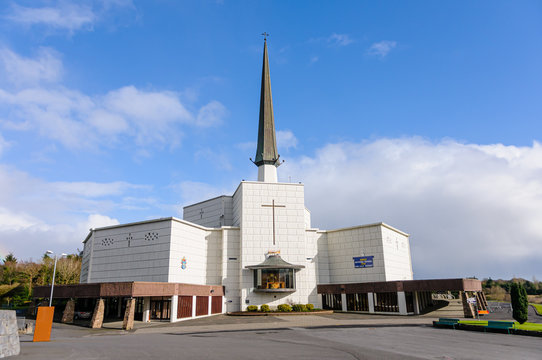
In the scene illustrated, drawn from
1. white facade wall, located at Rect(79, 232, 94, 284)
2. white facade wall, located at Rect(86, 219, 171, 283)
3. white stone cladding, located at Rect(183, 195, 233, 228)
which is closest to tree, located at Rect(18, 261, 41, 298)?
white facade wall, located at Rect(79, 232, 94, 284)

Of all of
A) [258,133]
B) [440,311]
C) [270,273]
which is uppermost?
[258,133]

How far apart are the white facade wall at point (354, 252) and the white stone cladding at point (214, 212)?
15.9 meters

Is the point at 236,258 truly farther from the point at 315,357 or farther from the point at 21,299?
the point at 21,299

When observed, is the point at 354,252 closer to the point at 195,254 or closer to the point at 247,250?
the point at 247,250

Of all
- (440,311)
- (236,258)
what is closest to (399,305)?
(440,311)

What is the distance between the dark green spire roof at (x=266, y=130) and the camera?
58028 millimetres

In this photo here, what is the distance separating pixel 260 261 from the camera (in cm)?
4684

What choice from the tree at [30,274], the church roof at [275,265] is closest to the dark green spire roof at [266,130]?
the church roof at [275,265]

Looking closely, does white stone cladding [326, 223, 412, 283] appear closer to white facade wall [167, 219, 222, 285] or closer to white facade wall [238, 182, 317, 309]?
white facade wall [238, 182, 317, 309]

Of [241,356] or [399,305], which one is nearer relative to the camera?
[241,356]

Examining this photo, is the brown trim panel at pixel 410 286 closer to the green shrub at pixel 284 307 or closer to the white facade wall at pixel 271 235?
the white facade wall at pixel 271 235

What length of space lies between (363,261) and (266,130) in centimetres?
2611

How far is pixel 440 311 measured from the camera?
142 feet

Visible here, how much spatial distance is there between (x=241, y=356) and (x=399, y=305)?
32.0 meters
